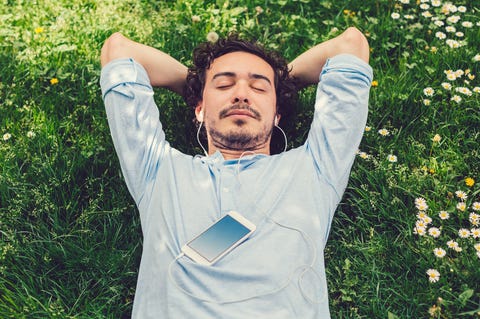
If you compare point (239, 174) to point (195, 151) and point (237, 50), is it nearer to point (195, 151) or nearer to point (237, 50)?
point (195, 151)

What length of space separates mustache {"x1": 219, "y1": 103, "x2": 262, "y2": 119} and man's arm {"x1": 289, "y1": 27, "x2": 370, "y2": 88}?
66 centimetres

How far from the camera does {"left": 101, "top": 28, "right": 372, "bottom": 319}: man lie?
2.64m

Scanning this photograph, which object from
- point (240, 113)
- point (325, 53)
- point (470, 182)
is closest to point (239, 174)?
point (240, 113)

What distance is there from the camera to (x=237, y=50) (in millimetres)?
3611

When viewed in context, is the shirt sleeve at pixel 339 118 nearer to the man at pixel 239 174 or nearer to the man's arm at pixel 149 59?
the man at pixel 239 174

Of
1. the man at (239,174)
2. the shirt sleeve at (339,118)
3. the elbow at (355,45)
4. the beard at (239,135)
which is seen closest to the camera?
the man at (239,174)

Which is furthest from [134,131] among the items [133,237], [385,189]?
[385,189]

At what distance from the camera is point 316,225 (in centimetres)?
287

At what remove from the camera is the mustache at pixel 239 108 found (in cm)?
322

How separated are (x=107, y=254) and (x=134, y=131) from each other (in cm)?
83

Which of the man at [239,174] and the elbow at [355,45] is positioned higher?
the elbow at [355,45]

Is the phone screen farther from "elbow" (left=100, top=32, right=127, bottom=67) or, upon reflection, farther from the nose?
"elbow" (left=100, top=32, right=127, bottom=67)

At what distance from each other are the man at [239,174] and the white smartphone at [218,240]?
0.04 meters

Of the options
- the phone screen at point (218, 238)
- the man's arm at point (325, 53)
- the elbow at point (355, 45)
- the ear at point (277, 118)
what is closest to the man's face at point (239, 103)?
the ear at point (277, 118)
